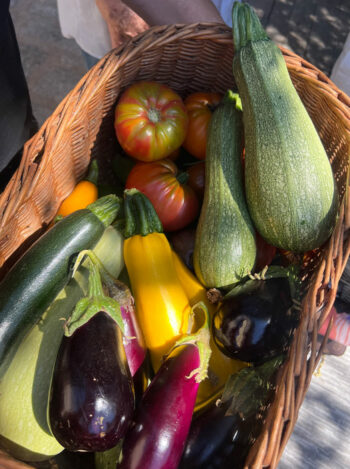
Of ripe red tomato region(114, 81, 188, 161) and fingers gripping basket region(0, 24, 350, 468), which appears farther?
ripe red tomato region(114, 81, 188, 161)

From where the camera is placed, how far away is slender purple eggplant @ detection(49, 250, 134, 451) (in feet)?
2.20

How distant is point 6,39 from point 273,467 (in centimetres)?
132

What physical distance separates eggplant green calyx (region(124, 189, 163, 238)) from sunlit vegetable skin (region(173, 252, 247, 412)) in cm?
10

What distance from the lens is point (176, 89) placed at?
1.25 meters

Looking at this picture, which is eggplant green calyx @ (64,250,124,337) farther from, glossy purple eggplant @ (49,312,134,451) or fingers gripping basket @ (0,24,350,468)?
fingers gripping basket @ (0,24,350,468)

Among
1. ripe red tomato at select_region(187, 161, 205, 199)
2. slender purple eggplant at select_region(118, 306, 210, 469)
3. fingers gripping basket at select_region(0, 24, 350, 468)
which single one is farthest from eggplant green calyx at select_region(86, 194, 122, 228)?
slender purple eggplant at select_region(118, 306, 210, 469)

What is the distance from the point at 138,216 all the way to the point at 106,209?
8 cm

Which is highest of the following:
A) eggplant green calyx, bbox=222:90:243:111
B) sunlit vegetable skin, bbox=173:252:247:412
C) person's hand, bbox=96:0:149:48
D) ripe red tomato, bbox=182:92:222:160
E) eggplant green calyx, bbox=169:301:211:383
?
person's hand, bbox=96:0:149:48

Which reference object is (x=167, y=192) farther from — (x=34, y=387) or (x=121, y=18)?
(x=121, y=18)

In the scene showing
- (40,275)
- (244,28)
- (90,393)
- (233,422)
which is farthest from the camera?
(244,28)

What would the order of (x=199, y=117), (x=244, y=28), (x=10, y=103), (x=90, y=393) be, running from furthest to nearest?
(x=10, y=103), (x=199, y=117), (x=244, y=28), (x=90, y=393)

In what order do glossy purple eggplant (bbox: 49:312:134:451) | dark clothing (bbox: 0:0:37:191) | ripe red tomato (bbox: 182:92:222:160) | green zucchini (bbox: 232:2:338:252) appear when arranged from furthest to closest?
dark clothing (bbox: 0:0:37:191), ripe red tomato (bbox: 182:92:222:160), green zucchini (bbox: 232:2:338:252), glossy purple eggplant (bbox: 49:312:134:451)

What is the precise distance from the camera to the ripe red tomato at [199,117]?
1157 mm

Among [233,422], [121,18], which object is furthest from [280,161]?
[121,18]
